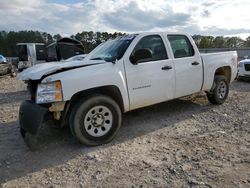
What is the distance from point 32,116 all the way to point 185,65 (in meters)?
3.32

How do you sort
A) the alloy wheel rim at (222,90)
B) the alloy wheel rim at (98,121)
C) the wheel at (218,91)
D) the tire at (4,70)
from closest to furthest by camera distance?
the alloy wheel rim at (98,121) < the wheel at (218,91) < the alloy wheel rim at (222,90) < the tire at (4,70)

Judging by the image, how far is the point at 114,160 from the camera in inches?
161

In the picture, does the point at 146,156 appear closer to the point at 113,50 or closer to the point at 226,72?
the point at 113,50

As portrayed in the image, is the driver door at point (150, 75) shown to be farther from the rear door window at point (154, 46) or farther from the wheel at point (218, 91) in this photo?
the wheel at point (218, 91)

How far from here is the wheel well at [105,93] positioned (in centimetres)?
454

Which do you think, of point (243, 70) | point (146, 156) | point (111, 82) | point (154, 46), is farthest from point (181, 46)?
point (243, 70)

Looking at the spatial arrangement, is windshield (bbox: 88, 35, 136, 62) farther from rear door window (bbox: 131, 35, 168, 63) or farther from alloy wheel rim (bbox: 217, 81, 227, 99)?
alloy wheel rim (bbox: 217, 81, 227, 99)

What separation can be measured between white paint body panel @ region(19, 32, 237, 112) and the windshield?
11cm

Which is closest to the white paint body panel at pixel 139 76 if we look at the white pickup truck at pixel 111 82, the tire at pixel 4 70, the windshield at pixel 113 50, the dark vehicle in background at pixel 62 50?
the white pickup truck at pixel 111 82

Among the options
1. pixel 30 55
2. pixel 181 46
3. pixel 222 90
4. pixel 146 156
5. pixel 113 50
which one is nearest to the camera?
pixel 146 156

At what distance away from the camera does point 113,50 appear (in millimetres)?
5324

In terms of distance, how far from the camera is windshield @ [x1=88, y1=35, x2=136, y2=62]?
509 cm

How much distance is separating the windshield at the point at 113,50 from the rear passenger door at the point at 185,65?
102cm

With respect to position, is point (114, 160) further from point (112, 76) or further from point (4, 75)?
point (4, 75)
